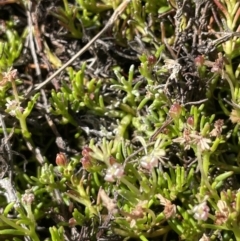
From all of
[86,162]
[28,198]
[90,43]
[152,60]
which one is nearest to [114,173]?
[86,162]

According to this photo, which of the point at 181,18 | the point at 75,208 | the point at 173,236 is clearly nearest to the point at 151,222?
the point at 173,236

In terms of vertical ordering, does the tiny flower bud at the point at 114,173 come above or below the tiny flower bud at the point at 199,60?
below

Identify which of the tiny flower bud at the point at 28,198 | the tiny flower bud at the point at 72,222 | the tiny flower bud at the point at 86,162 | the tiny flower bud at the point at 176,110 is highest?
the tiny flower bud at the point at 176,110

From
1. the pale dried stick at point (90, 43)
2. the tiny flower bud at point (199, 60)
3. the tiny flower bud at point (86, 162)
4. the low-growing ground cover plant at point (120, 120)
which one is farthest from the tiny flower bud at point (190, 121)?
the pale dried stick at point (90, 43)

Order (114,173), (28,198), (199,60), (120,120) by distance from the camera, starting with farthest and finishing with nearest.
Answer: (120,120) < (199,60) < (28,198) < (114,173)

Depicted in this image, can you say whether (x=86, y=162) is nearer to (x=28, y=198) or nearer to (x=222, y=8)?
(x=28, y=198)

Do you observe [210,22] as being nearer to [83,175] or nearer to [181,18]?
[181,18]

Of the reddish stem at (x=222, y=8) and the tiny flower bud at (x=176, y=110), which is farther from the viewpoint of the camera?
the reddish stem at (x=222, y=8)

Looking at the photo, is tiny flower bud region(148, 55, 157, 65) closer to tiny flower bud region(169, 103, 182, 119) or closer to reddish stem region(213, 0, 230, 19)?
tiny flower bud region(169, 103, 182, 119)

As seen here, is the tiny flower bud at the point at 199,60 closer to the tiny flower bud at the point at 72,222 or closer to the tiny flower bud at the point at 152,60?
the tiny flower bud at the point at 152,60
